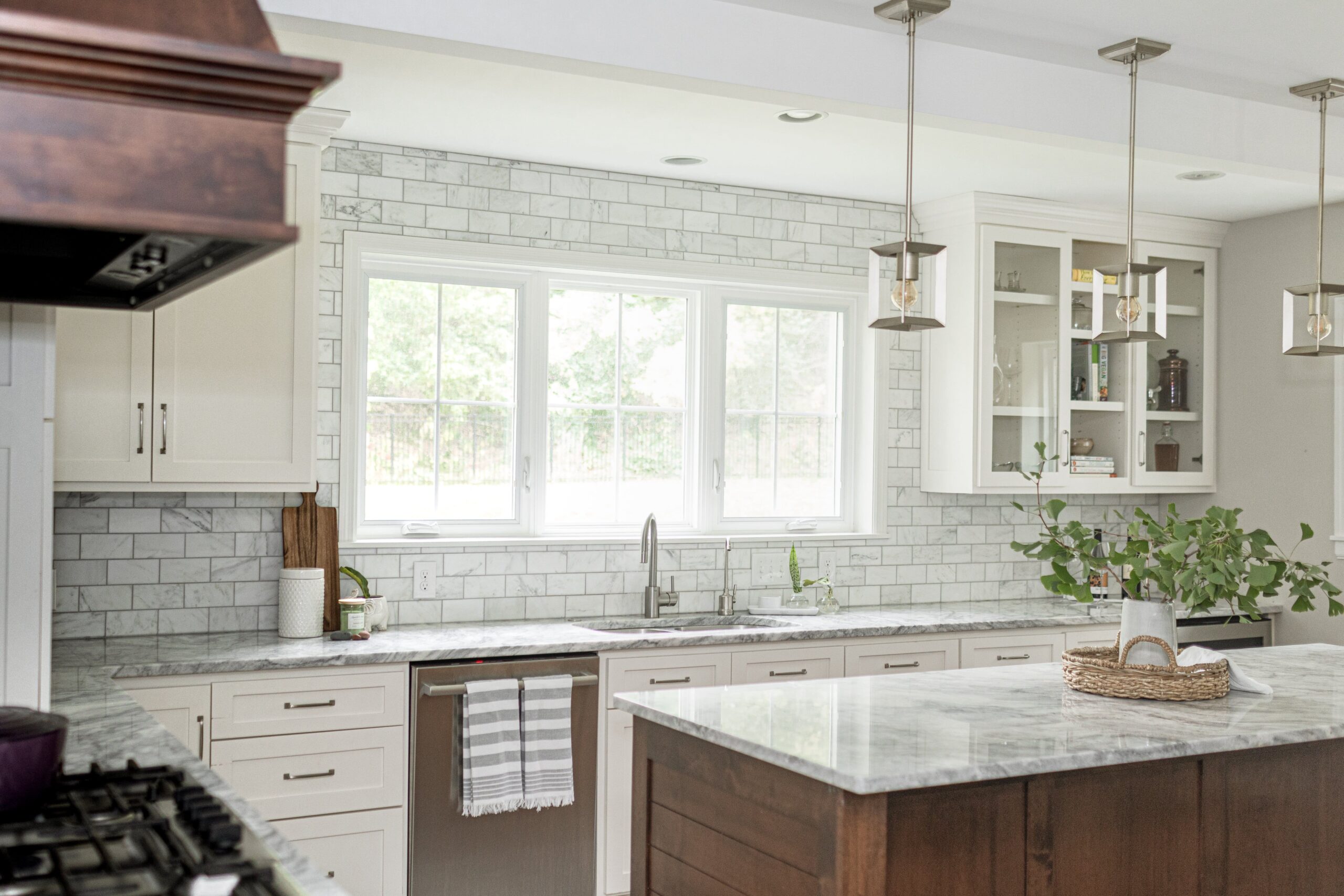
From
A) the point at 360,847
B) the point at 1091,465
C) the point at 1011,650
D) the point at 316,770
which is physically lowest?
the point at 360,847

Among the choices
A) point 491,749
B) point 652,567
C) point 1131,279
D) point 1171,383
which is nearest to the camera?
point 1131,279

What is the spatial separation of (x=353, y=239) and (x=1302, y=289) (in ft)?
10.2

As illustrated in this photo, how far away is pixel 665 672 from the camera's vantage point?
4098 millimetres

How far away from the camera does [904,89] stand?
3283mm

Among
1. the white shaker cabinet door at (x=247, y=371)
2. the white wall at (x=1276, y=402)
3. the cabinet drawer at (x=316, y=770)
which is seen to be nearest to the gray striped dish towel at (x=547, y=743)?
the cabinet drawer at (x=316, y=770)

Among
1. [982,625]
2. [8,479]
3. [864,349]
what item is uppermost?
[864,349]

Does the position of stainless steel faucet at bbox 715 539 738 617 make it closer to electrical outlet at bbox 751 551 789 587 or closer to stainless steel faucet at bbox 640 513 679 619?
electrical outlet at bbox 751 551 789 587

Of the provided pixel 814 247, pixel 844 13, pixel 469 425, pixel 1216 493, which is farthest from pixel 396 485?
pixel 1216 493

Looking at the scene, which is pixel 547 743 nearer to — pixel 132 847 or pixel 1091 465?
pixel 132 847

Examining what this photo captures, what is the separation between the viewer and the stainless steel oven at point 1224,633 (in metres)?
4.98

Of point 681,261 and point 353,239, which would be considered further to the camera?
point 681,261

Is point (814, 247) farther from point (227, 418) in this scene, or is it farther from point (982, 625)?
point (227, 418)

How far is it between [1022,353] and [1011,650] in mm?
1311

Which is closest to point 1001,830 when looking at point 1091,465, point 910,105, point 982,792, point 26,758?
point 982,792
